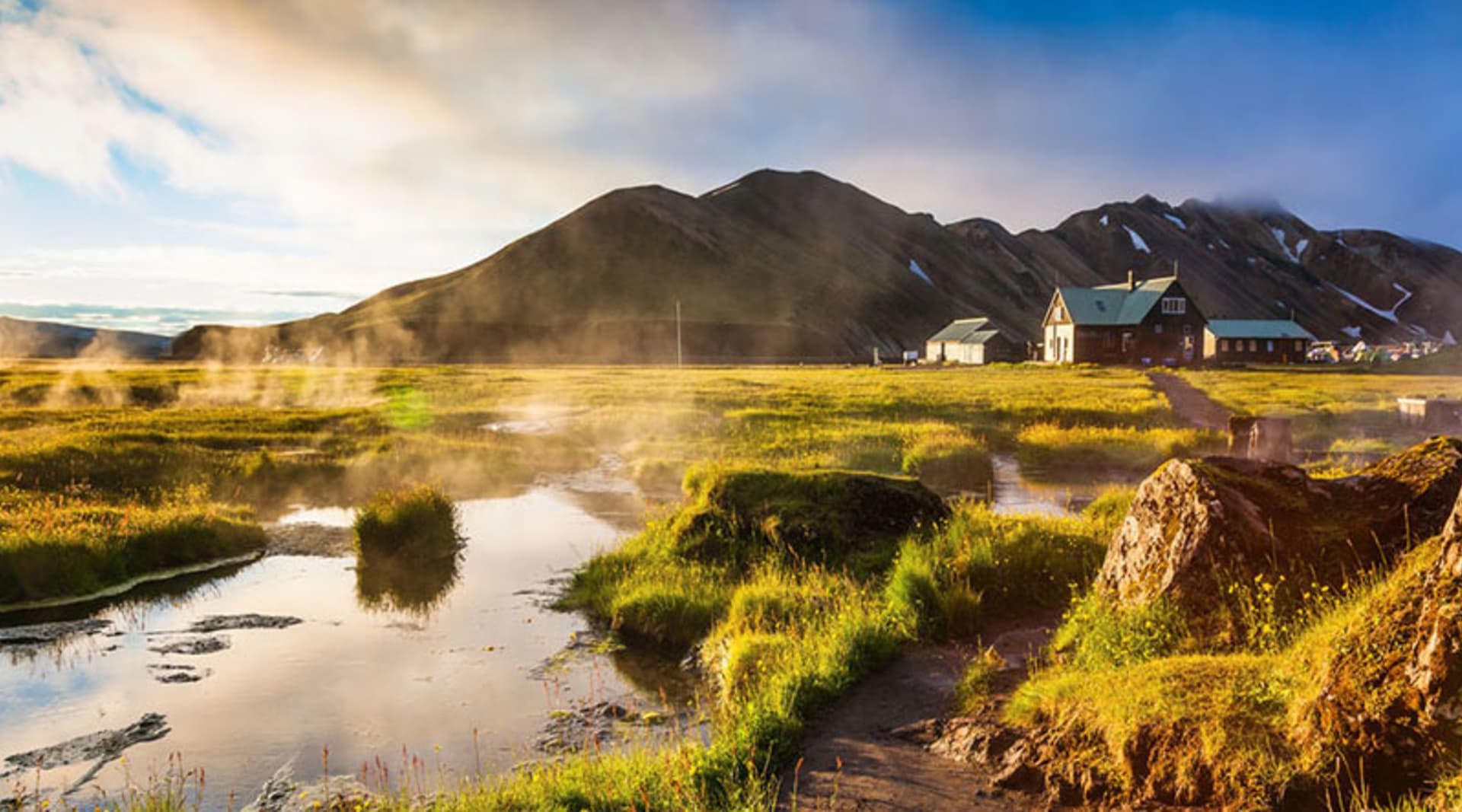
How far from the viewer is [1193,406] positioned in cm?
4822


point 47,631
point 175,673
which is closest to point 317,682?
point 175,673

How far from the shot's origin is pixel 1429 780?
5539 millimetres

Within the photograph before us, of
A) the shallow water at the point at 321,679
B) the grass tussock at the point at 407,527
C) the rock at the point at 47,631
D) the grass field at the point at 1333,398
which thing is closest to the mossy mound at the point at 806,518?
the shallow water at the point at 321,679

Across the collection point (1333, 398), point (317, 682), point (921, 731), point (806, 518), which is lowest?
point (317, 682)

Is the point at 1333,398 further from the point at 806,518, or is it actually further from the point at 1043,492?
the point at 806,518

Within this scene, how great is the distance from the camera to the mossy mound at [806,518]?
17.5m

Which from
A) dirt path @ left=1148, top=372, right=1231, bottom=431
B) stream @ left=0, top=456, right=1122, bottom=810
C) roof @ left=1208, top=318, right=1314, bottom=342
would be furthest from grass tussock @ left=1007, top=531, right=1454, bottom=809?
roof @ left=1208, top=318, right=1314, bottom=342

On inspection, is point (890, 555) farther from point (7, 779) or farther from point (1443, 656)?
point (7, 779)

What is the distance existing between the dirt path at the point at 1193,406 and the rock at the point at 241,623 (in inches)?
1444

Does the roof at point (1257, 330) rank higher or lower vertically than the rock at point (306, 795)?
higher

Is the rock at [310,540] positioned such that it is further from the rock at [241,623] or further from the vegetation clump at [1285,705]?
the vegetation clump at [1285,705]

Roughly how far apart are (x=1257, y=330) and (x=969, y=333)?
44.1 meters

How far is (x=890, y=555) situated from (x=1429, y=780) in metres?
11.1

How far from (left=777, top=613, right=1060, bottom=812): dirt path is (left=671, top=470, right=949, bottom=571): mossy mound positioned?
5.27 m
